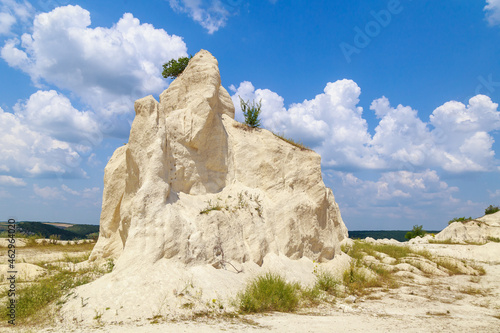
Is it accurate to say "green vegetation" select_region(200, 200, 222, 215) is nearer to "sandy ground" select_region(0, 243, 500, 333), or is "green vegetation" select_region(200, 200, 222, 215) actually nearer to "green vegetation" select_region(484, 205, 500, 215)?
"sandy ground" select_region(0, 243, 500, 333)

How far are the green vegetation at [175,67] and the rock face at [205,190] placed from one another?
5.77ft

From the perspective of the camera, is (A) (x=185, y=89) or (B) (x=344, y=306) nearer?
(B) (x=344, y=306)

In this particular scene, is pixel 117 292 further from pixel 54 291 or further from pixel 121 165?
pixel 121 165

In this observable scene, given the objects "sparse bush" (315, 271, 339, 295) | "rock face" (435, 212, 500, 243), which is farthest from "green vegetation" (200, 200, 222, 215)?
"rock face" (435, 212, 500, 243)

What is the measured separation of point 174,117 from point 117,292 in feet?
17.4

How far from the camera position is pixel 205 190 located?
9.40 meters

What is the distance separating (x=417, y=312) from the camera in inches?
286

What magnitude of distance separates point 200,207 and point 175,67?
7.45 meters

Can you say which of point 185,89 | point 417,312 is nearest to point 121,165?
point 185,89

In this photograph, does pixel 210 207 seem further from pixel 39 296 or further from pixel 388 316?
pixel 388 316

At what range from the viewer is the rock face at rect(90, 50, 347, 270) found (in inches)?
284

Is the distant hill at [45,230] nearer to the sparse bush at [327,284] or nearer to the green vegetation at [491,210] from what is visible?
the sparse bush at [327,284]

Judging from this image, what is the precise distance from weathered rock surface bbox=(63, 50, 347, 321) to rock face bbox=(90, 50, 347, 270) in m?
0.03

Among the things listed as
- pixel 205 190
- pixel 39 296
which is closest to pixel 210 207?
pixel 205 190
